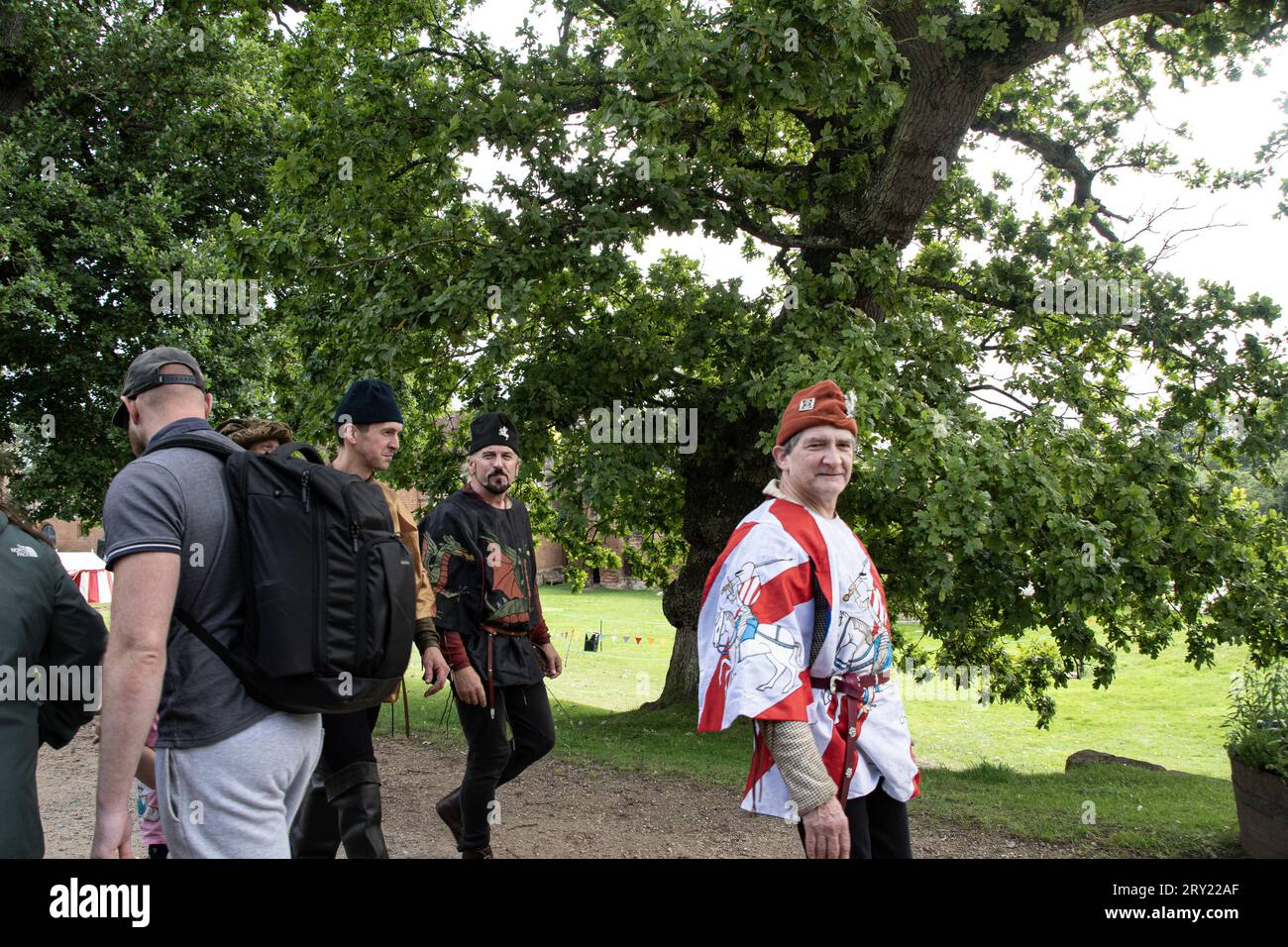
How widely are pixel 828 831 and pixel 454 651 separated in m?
2.76

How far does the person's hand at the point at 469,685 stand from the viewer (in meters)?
5.02

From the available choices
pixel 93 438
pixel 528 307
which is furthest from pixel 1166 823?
pixel 93 438

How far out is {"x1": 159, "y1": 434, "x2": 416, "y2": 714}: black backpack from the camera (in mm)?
2645

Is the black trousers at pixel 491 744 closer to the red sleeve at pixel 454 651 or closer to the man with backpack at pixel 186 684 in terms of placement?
the red sleeve at pixel 454 651

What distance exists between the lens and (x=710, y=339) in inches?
436

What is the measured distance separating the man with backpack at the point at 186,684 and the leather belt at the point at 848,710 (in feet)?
5.15

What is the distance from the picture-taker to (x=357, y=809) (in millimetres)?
4285

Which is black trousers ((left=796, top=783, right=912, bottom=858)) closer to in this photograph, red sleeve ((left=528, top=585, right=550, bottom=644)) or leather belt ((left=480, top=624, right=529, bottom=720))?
leather belt ((left=480, top=624, right=529, bottom=720))

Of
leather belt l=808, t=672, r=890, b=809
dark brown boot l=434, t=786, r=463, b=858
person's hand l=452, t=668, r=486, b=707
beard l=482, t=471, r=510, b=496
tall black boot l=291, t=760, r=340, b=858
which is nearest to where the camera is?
leather belt l=808, t=672, r=890, b=809

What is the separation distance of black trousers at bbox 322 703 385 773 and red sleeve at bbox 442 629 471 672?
691 mm

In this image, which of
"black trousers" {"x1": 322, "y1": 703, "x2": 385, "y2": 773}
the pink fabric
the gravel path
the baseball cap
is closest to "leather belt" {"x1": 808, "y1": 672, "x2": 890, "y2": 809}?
the baseball cap

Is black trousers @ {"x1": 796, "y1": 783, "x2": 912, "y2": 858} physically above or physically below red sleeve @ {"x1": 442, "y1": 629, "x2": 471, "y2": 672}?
below

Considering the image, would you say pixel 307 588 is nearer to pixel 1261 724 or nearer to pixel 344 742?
pixel 344 742

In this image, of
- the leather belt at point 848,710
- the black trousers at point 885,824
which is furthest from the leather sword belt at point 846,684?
the black trousers at point 885,824
